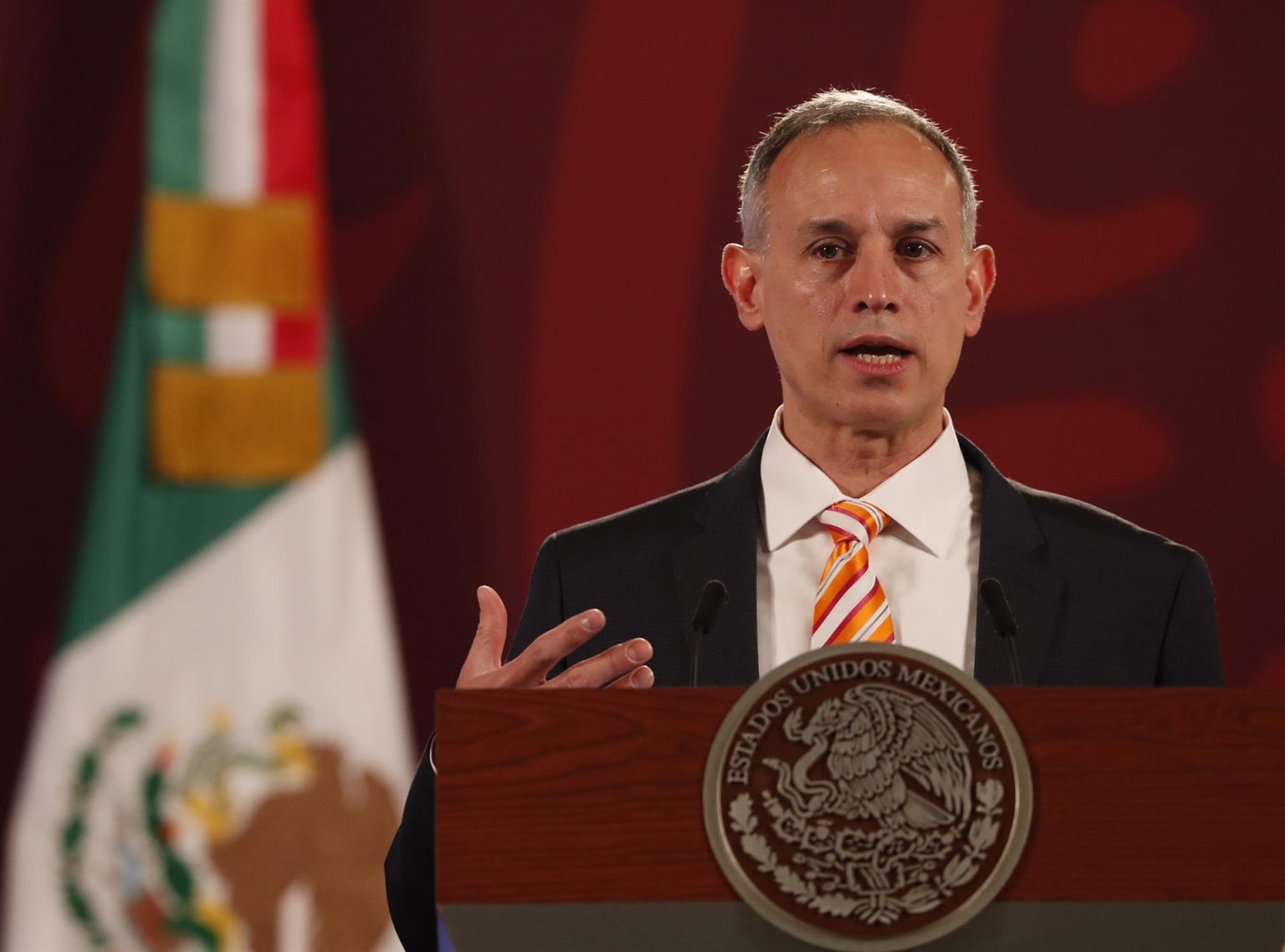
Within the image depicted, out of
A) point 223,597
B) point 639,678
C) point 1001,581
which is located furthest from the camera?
point 223,597

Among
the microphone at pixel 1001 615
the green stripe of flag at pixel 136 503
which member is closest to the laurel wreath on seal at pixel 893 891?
the microphone at pixel 1001 615

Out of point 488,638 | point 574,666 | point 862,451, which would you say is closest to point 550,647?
point 574,666

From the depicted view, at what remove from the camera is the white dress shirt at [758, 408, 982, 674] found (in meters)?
1.96

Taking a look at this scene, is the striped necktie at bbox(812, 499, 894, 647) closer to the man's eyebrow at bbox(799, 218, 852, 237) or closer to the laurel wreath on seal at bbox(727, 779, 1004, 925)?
the man's eyebrow at bbox(799, 218, 852, 237)

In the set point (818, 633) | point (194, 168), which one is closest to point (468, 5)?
point (194, 168)

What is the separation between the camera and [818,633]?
1.89 m

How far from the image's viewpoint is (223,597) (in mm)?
3559

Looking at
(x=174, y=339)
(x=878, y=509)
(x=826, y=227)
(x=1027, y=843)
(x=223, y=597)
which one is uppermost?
(x=826, y=227)

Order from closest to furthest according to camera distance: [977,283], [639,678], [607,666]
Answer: [607,666] → [639,678] → [977,283]

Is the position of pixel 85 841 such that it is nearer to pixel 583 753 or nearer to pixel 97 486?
pixel 97 486

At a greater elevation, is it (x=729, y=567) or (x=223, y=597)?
(x=729, y=567)

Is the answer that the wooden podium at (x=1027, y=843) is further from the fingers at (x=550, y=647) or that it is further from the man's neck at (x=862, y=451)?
the man's neck at (x=862, y=451)

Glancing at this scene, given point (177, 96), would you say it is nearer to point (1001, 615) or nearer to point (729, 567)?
point (729, 567)

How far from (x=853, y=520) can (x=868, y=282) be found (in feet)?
1.03
